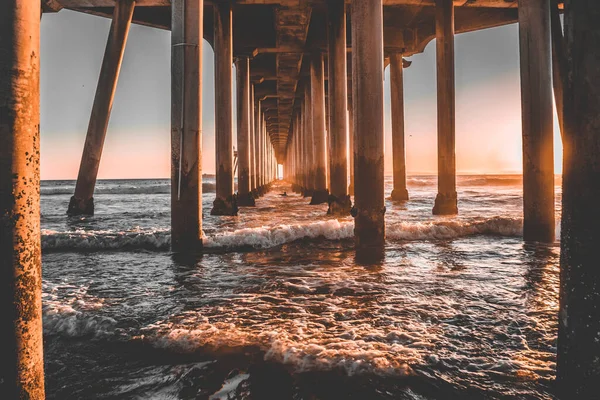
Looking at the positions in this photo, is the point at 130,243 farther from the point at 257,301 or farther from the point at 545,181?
the point at 545,181

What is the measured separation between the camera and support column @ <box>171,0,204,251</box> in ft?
17.3

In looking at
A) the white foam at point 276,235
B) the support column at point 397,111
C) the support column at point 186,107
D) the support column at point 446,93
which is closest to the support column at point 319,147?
the support column at point 397,111

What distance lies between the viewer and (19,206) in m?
1.35

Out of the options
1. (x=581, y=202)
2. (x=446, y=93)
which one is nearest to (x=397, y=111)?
(x=446, y=93)

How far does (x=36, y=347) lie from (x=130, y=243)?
590cm

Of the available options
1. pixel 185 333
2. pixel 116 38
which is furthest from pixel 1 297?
pixel 116 38

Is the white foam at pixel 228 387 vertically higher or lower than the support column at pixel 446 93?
lower

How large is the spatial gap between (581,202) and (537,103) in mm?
4915

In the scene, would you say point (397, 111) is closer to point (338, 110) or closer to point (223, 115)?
point (338, 110)

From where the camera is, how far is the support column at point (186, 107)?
207 inches

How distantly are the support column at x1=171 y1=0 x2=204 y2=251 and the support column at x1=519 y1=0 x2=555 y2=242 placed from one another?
4.53 m

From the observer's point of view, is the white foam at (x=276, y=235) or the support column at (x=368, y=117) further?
the white foam at (x=276, y=235)

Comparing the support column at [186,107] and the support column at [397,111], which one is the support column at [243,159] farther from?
the support column at [186,107]

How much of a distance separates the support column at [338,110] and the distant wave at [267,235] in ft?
7.16
